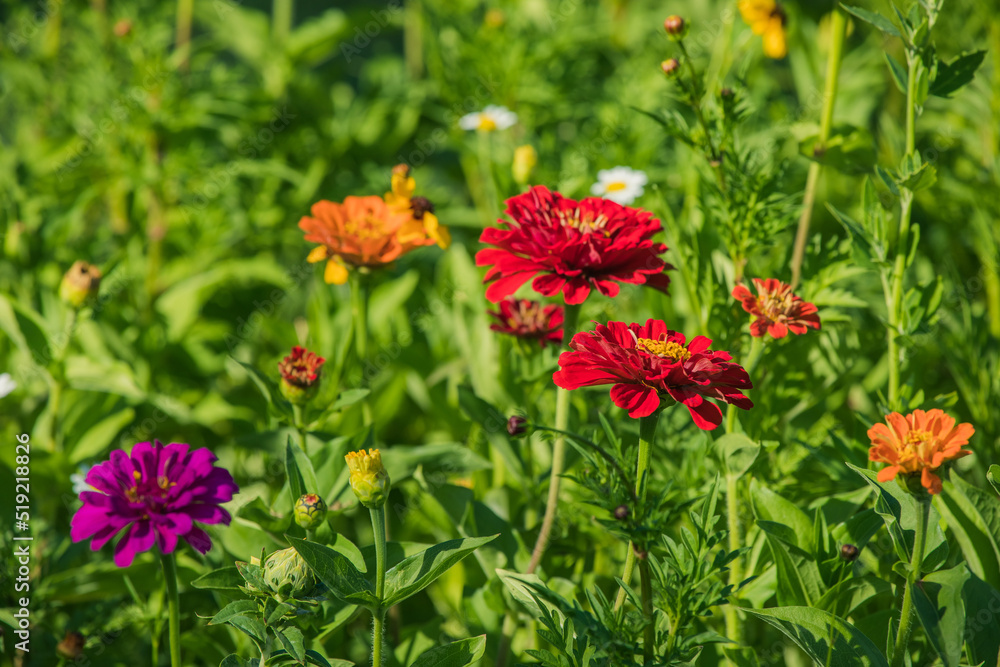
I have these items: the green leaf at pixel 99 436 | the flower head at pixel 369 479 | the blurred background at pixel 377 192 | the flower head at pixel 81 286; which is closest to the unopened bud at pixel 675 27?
the blurred background at pixel 377 192

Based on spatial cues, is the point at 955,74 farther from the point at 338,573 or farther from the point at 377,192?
the point at 377,192

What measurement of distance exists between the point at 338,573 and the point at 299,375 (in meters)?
0.24

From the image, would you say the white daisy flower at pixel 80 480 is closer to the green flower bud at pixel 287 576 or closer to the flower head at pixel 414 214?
the green flower bud at pixel 287 576

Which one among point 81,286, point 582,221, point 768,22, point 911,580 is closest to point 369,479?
point 582,221

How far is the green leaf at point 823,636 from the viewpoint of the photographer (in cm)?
69

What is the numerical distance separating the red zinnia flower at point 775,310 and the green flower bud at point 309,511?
17.5 inches

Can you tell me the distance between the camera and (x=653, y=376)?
2.07ft

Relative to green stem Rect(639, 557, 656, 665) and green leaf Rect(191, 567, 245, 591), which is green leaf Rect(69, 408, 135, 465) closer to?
green leaf Rect(191, 567, 245, 591)

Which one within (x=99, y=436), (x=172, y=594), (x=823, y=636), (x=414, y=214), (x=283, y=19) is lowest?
(x=823, y=636)

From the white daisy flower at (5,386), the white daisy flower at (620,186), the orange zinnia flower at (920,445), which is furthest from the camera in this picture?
the white daisy flower at (620,186)

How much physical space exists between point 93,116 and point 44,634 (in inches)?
41.8

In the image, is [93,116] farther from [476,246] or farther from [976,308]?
[976,308]

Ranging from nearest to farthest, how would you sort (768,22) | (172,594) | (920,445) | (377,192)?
(920,445), (172,594), (768,22), (377,192)

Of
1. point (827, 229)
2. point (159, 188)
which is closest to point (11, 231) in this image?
point (159, 188)
